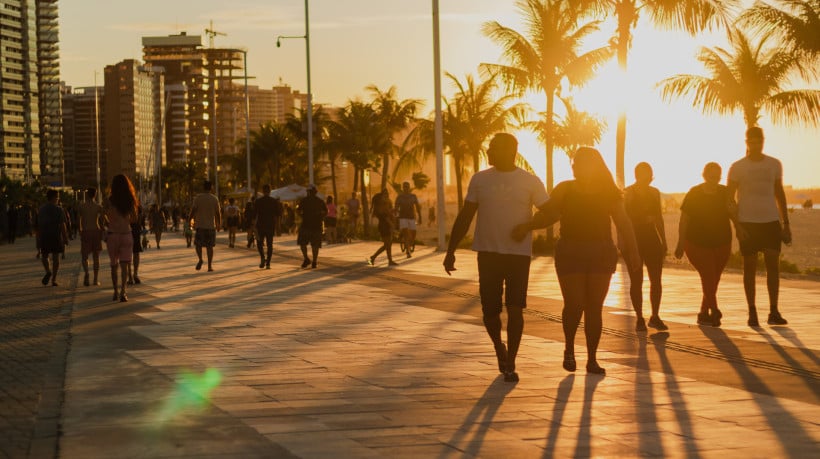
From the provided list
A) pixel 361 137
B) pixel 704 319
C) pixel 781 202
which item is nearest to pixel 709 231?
pixel 781 202

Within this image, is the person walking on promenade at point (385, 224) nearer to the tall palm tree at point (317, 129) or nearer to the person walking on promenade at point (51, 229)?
the person walking on promenade at point (51, 229)

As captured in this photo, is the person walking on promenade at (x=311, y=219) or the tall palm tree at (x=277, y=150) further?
the tall palm tree at (x=277, y=150)

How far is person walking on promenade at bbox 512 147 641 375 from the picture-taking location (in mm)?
9344

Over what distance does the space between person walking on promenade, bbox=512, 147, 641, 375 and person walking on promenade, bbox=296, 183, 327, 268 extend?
1598cm

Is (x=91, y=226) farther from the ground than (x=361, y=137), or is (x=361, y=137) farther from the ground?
(x=361, y=137)

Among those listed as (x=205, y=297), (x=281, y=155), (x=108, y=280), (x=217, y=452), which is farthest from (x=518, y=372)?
(x=281, y=155)

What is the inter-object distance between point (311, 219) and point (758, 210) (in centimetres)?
1418

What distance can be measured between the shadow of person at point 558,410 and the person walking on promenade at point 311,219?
16536 mm

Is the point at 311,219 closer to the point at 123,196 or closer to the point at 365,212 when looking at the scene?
the point at 123,196

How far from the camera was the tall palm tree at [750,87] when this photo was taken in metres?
38.7

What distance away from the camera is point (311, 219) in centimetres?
2573

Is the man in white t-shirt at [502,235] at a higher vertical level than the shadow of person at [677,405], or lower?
higher

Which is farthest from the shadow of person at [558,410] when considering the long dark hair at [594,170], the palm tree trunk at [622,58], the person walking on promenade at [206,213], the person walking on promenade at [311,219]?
the palm tree trunk at [622,58]

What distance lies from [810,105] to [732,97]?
2.42m
